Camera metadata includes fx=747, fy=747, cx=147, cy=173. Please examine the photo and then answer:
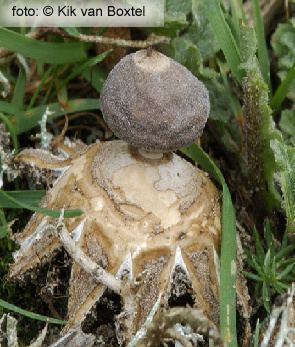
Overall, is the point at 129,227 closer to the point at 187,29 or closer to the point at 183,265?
the point at 183,265

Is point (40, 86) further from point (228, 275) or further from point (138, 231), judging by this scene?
point (228, 275)

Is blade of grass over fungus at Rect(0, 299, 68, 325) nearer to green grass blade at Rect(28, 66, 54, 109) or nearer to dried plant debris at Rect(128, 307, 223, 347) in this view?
dried plant debris at Rect(128, 307, 223, 347)

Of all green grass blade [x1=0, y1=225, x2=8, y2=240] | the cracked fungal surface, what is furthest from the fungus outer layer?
green grass blade [x1=0, y1=225, x2=8, y2=240]

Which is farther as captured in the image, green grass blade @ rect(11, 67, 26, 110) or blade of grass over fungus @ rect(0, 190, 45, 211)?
green grass blade @ rect(11, 67, 26, 110)

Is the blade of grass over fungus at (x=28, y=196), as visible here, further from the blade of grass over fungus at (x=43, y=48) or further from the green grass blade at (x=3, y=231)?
the blade of grass over fungus at (x=43, y=48)

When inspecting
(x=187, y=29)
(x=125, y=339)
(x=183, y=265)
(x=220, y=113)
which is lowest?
(x=125, y=339)

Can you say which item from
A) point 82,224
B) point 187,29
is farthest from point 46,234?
point 187,29
